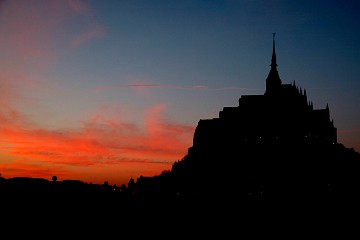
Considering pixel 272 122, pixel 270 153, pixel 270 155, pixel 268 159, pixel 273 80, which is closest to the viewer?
pixel 268 159

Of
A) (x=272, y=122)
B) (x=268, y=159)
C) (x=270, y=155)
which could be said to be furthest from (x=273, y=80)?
(x=268, y=159)

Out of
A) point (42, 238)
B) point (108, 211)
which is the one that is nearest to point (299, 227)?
point (108, 211)

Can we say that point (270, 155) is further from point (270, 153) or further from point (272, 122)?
point (272, 122)

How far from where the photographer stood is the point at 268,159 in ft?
282

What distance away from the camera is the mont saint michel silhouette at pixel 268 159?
6400cm

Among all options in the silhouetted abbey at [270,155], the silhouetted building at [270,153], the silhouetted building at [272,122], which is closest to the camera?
the silhouetted abbey at [270,155]

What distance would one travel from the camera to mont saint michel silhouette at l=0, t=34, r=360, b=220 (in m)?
64.0

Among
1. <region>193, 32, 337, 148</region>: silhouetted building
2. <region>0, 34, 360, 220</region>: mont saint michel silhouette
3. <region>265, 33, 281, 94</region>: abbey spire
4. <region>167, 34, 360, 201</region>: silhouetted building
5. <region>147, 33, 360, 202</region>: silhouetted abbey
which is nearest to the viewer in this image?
<region>0, 34, 360, 220</region>: mont saint michel silhouette

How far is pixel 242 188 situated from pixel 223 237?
5175 cm

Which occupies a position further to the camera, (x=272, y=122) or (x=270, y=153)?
(x=272, y=122)

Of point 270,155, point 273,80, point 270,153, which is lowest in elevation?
point 270,155

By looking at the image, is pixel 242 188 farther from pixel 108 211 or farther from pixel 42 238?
pixel 42 238

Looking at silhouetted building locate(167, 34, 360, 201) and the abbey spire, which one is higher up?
the abbey spire

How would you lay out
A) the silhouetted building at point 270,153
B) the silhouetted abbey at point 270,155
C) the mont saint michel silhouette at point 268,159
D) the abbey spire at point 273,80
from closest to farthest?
the mont saint michel silhouette at point 268,159
the silhouetted abbey at point 270,155
the silhouetted building at point 270,153
the abbey spire at point 273,80
